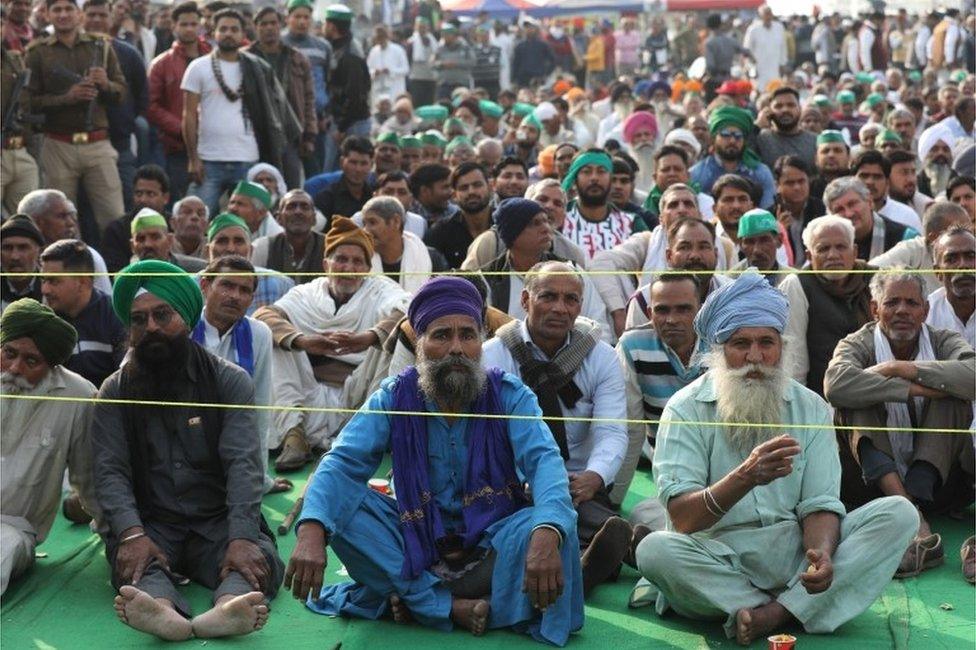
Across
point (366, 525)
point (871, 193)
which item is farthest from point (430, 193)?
point (366, 525)

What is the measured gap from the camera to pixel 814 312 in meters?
7.61

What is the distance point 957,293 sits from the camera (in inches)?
283

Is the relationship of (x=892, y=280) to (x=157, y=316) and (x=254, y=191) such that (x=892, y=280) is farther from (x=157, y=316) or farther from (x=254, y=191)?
(x=254, y=191)

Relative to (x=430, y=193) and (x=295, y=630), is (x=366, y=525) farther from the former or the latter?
(x=430, y=193)

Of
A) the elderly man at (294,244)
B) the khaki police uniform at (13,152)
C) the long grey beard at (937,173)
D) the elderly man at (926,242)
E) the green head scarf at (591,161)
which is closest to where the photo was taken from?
the elderly man at (926,242)

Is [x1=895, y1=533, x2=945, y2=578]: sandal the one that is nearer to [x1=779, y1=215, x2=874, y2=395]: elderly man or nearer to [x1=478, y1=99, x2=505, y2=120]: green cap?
[x1=779, y1=215, x2=874, y2=395]: elderly man

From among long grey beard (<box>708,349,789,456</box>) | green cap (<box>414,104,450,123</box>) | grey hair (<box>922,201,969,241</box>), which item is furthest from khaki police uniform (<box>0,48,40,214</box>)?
green cap (<box>414,104,450,123</box>)

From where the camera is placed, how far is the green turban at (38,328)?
6.30 metres

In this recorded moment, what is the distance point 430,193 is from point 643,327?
436 cm

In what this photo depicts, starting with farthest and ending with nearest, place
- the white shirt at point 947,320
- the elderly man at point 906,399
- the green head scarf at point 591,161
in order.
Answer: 1. the green head scarf at point 591,161
2. the white shirt at point 947,320
3. the elderly man at point 906,399

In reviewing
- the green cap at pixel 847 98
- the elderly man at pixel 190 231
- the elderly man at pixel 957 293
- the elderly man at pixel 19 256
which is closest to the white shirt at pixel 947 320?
the elderly man at pixel 957 293

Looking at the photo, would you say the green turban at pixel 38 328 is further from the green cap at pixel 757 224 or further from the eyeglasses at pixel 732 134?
the eyeglasses at pixel 732 134

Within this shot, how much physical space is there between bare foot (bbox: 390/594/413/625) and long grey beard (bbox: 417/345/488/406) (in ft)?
2.24

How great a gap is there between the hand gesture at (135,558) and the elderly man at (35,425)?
1.59 feet
